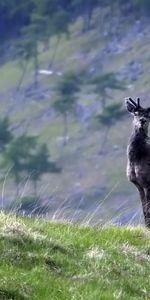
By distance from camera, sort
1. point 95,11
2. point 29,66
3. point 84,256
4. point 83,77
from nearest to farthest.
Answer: point 84,256, point 83,77, point 29,66, point 95,11

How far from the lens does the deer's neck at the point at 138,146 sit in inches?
604

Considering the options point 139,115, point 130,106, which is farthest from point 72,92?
point 139,115

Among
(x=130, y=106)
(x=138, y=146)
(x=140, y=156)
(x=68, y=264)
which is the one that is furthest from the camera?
(x=130, y=106)

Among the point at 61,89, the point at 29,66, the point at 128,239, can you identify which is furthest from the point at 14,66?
the point at 128,239

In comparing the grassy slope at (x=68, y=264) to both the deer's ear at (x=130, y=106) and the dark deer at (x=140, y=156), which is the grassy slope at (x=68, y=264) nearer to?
the dark deer at (x=140, y=156)

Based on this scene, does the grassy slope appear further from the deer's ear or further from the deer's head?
the deer's ear

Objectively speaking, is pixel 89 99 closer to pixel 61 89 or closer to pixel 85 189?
pixel 61 89

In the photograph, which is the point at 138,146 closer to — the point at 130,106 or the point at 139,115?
the point at 139,115

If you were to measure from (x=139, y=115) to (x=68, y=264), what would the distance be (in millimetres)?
5438

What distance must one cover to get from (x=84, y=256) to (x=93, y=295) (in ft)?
5.11

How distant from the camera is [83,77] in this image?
160250 mm

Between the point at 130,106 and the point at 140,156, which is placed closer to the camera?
the point at 140,156

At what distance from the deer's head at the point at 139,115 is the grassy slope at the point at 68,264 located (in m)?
3.13

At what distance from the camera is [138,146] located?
15453 millimetres
